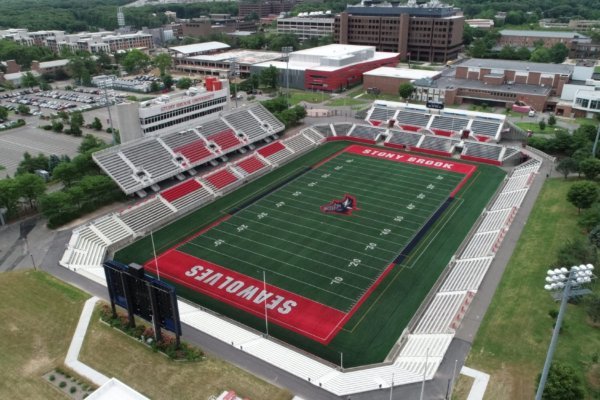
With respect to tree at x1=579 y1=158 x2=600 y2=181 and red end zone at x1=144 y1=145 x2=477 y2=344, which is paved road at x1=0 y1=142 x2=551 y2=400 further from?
tree at x1=579 y1=158 x2=600 y2=181

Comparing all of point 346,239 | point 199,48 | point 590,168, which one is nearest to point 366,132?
point 590,168

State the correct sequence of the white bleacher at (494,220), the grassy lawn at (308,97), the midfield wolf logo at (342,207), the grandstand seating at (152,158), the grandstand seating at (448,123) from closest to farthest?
the white bleacher at (494,220) < the midfield wolf logo at (342,207) < the grandstand seating at (152,158) < the grandstand seating at (448,123) < the grassy lawn at (308,97)

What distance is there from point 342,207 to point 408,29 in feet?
313

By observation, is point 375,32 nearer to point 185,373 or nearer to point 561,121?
point 561,121

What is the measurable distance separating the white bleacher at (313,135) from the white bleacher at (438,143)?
1480 centimetres

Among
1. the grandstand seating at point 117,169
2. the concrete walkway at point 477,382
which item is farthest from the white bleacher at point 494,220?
the grandstand seating at point 117,169

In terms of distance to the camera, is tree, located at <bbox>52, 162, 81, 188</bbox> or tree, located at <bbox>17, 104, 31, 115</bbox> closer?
tree, located at <bbox>52, 162, 81, 188</bbox>

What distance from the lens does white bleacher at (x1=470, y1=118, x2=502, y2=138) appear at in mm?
66312

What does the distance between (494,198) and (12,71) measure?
123 m

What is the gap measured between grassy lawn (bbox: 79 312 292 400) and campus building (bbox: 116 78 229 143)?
3034cm

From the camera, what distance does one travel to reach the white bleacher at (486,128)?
218ft

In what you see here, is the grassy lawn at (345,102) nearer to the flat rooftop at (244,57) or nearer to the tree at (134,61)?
the flat rooftop at (244,57)

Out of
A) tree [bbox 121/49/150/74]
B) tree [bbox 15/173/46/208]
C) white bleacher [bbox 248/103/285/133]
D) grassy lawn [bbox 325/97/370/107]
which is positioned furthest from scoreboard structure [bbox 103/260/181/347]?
tree [bbox 121/49/150/74]

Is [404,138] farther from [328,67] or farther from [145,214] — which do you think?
[328,67]
